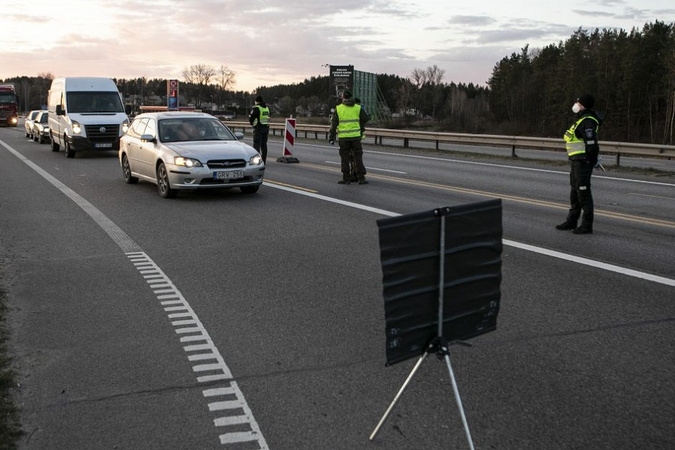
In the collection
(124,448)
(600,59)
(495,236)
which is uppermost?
(600,59)

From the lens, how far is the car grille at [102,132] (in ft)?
80.0

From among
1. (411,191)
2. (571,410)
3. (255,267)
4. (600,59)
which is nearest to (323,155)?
(411,191)

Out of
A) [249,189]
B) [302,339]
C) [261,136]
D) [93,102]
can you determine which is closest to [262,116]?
[261,136]

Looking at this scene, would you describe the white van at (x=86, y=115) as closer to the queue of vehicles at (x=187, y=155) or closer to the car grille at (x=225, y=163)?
the queue of vehicles at (x=187, y=155)

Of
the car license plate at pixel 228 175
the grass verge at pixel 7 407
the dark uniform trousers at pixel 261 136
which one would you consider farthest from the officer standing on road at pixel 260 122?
Answer: the grass verge at pixel 7 407

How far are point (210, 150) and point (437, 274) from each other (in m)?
10.5

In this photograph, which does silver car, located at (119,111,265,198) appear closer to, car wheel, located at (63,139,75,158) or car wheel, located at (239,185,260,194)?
car wheel, located at (239,185,260,194)

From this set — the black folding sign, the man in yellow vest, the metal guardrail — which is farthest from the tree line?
the black folding sign

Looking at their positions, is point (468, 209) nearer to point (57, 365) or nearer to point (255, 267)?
point (57, 365)

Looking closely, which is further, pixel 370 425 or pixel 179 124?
pixel 179 124

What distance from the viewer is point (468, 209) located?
12.1 ft

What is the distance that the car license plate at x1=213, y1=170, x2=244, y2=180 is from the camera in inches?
525

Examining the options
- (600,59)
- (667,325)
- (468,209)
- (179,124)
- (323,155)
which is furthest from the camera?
(600,59)

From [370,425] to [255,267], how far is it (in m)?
A: 4.08
